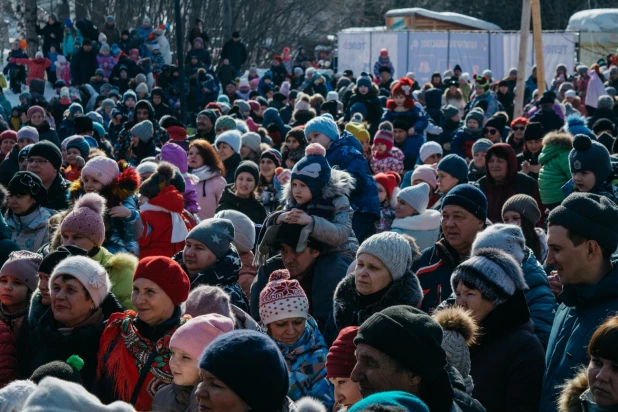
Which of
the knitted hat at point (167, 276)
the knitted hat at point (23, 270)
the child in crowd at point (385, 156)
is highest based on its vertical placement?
the knitted hat at point (167, 276)

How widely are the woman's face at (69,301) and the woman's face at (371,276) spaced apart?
1315mm

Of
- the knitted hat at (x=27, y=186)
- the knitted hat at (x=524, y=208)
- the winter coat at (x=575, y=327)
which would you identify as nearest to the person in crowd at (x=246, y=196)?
the knitted hat at (x=27, y=186)

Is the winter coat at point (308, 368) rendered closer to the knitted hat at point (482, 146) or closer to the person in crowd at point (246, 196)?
the person in crowd at point (246, 196)

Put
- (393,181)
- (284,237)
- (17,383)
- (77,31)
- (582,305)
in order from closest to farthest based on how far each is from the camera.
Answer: (17,383), (582,305), (284,237), (393,181), (77,31)

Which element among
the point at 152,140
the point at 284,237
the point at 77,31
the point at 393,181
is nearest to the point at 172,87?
the point at 77,31

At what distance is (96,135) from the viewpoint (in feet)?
47.0

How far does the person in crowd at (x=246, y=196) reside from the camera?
8750mm

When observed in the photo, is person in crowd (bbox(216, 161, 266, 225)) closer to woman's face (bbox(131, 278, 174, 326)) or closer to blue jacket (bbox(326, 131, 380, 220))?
blue jacket (bbox(326, 131, 380, 220))

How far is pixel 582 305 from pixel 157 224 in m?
3.88

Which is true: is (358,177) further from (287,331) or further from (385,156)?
(385,156)

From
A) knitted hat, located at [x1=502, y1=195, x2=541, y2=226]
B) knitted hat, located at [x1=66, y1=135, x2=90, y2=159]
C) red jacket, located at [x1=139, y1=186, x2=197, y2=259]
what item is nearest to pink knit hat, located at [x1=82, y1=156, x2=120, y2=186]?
red jacket, located at [x1=139, y1=186, x2=197, y2=259]

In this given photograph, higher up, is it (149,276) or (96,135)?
(149,276)

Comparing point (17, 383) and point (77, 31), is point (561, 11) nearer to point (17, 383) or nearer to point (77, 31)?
point (77, 31)

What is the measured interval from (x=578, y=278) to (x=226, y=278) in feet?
6.99
